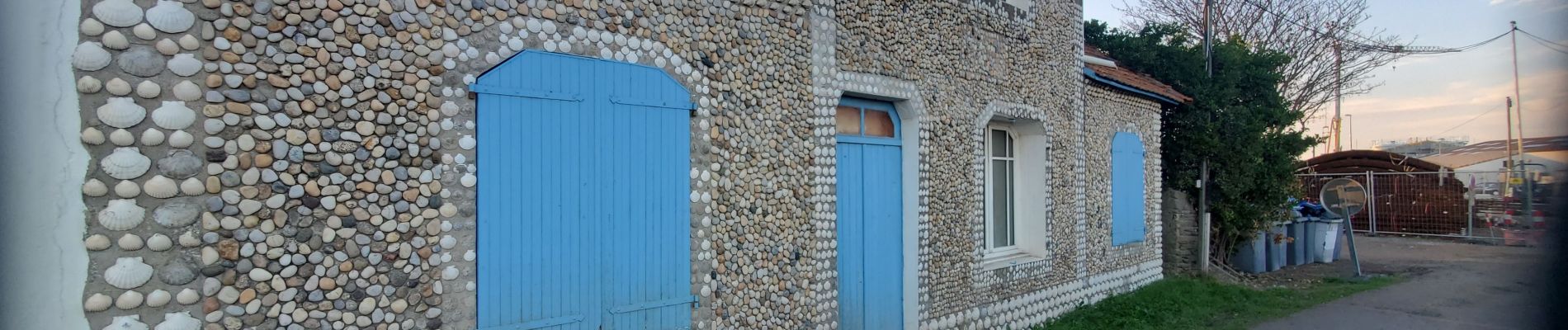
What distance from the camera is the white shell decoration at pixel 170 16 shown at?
3.16 m

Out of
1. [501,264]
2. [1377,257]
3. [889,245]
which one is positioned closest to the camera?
[501,264]

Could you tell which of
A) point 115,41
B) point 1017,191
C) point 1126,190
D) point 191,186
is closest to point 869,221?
point 1017,191

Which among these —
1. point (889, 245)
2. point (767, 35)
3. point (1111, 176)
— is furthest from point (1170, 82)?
point (767, 35)

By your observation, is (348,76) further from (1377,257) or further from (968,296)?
(1377,257)

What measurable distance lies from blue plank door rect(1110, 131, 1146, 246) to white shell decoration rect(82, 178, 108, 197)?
897cm

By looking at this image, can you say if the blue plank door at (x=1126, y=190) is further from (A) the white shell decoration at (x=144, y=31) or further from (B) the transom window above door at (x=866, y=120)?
(A) the white shell decoration at (x=144, y=31)

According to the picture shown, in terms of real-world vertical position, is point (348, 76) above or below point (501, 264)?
above

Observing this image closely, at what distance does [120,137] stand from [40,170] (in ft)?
0.91

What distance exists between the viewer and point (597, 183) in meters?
4.42

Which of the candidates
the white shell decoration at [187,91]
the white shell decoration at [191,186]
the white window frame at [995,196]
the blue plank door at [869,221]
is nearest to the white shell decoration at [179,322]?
the white shell decoration at [191,186]

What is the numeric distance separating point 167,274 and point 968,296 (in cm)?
565

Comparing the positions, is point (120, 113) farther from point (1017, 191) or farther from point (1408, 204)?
point (1408, 204)

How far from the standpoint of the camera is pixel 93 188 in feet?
9.94

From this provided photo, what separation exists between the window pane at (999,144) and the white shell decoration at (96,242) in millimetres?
6869
